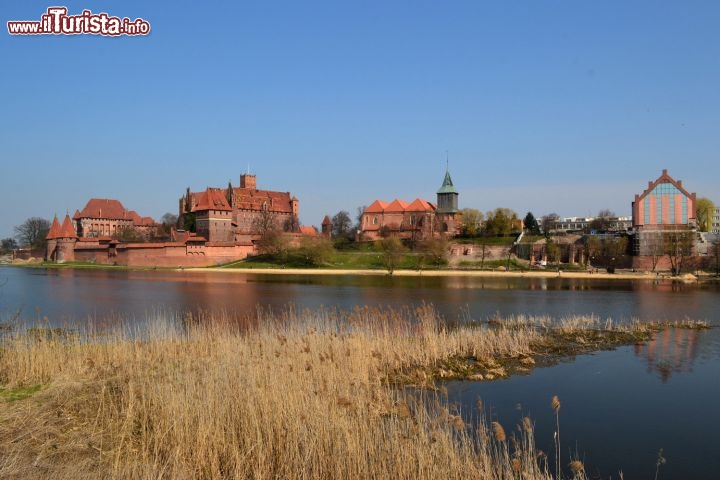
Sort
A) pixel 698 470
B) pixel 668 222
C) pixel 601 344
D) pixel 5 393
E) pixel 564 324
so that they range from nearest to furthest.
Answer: pixel 698 470 → pixel 5 393 → pixel 601 344 → pixel 564 324 → pixel 668 222

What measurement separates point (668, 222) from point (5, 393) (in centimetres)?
6378

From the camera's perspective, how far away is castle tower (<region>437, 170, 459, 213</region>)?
92.3 metres

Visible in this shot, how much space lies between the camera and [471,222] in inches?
3396

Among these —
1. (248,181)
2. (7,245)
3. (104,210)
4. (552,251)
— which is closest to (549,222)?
(552,251)

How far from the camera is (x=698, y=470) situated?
7402 millimetres

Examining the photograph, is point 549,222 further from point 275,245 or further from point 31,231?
point 31,231

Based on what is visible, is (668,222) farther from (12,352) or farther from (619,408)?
(12,352)

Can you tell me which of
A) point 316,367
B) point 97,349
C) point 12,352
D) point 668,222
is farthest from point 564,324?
point 668,222

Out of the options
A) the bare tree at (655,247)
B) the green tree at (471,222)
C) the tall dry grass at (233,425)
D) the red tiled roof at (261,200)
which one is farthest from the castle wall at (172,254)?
the tall dry grass at (233,425)

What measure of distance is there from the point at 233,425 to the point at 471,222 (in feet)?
269

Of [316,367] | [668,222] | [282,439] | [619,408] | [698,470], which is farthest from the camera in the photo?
[668,222]

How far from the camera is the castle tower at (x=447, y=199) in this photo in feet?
303

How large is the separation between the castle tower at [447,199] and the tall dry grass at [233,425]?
83.3 metres

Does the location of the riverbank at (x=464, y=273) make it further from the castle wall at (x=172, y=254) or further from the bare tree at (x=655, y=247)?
the bare tree at (x=655, y=247)
